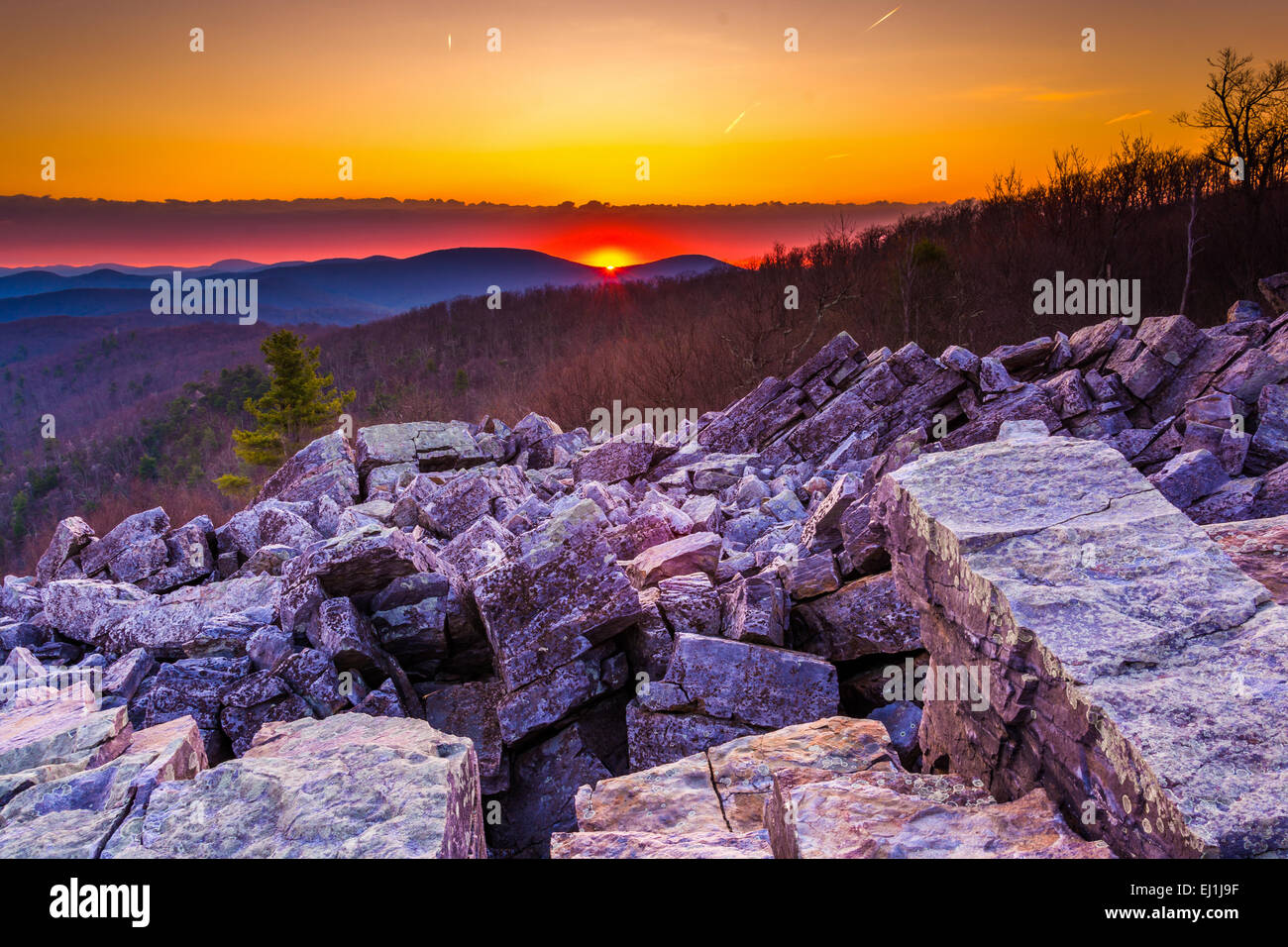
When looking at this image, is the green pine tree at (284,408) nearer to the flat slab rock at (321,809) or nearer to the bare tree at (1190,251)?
the flat slab rock at (321,809)

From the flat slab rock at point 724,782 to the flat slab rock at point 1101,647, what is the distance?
52 cm

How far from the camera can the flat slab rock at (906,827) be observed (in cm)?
288

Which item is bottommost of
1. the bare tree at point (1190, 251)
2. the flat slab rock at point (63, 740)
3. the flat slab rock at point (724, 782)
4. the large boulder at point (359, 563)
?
the flat slab rock at point (724, 782)

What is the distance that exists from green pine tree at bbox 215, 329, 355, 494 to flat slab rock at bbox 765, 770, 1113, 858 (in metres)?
34.7

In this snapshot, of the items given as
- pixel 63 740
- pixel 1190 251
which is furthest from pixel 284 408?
pixel 1190 251

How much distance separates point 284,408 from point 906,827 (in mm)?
36874

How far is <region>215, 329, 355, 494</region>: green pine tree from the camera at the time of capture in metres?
34.0

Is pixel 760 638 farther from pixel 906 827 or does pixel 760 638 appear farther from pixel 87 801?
pixel 87 801

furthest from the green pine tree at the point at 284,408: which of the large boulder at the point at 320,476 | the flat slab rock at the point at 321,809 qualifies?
the flat slab rock at the point at 321,809

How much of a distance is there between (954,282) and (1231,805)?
4088 cm

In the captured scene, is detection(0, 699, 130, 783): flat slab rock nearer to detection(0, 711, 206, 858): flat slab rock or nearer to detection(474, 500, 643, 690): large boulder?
detection(0, 711, 206, 858): flat slab rock

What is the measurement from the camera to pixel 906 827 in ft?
9.97

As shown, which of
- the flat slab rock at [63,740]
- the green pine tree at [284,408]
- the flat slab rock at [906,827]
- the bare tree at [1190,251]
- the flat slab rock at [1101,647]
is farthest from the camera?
the bare tree at [1190,251]

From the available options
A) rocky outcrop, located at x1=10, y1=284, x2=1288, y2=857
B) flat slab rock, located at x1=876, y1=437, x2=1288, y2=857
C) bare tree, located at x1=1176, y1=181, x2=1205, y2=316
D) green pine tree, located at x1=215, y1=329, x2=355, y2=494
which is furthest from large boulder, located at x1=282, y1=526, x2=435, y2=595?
bare tree, located at x1=1176, y1=181, x2=1205, y2=316
